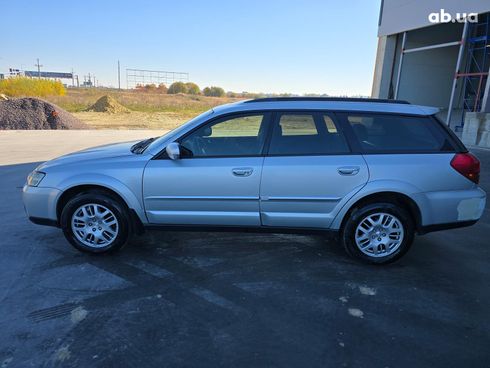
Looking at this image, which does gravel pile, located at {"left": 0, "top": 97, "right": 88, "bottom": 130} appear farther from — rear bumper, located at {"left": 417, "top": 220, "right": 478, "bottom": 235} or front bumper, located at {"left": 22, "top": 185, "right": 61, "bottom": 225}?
rear bumper, located at {"left": 417, "top": 220, "right": 478, "bottom": 235}

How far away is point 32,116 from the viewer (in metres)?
20.3

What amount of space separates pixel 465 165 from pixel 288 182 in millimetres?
1832

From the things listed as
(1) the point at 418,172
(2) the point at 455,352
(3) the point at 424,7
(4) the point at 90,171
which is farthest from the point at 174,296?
(3) the point at 424,7

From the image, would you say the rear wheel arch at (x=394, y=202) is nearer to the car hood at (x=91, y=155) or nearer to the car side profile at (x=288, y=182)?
the car side profile at (x=288, y=182)

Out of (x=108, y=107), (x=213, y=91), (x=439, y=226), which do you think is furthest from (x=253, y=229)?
(x=213, y=91)

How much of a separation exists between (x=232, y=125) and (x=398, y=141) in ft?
5.88

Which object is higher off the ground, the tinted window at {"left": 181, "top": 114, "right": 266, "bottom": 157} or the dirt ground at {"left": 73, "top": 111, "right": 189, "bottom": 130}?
the tinted window at {"left": 181, "top": 114, "right": 266, "bottom": 157}

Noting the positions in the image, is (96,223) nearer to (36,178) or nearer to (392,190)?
(36,178)

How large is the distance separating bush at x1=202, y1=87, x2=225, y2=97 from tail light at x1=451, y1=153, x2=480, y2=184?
109 metres

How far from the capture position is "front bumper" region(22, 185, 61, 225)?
4000 mm

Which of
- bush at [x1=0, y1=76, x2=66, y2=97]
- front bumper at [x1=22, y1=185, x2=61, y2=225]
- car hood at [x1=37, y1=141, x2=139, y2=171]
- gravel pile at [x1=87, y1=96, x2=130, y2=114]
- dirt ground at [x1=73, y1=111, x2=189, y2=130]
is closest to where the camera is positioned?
front bumper at [x1=22, y1=185, x2=61, y2=225]

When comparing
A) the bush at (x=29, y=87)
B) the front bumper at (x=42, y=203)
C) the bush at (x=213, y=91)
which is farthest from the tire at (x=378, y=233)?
the bush at (x=213, y=91)

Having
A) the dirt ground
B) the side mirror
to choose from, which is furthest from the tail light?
the dirt ground

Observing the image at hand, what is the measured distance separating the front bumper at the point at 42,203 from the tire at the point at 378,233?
3.11 metres
